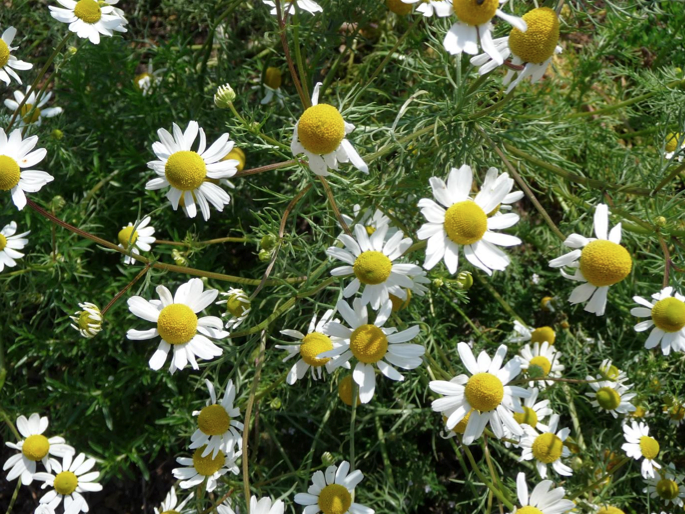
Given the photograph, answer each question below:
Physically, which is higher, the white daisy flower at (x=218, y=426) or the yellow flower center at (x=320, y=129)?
the yellow flower center at (x=320, y=129)

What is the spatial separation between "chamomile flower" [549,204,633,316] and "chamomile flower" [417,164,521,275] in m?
0.24

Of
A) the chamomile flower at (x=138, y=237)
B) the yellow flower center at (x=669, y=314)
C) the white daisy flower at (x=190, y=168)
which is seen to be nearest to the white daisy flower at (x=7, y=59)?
the chamomile flower at (x=138, y=237)

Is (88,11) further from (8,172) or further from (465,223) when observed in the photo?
(465,223)

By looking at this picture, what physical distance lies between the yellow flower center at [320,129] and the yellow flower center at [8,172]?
3.59 ft

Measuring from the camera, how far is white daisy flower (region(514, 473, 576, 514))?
6.45ft

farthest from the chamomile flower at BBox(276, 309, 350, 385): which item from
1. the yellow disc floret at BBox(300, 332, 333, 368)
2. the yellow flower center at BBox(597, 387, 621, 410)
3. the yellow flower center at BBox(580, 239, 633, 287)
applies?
the yellow flower center at BBox(597, 387, 621, 410)

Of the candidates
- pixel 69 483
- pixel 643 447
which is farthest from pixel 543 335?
pixel 69 483

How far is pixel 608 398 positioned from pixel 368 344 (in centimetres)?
128

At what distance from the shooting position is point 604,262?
1.75 m

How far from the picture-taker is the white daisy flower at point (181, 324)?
1878 millimetres

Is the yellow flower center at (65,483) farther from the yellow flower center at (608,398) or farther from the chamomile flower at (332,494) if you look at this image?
the yellow flower center at (608,398)

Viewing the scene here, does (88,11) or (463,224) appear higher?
(88,11)

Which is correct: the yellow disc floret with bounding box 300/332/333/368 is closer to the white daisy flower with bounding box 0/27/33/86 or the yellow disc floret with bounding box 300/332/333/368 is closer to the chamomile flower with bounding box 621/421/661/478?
the chamomile flower with bounding box 621/421/661/478

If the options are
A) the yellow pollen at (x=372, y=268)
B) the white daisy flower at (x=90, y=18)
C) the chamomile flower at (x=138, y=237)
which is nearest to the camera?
the yellow pollen at (x=372, y=268)
